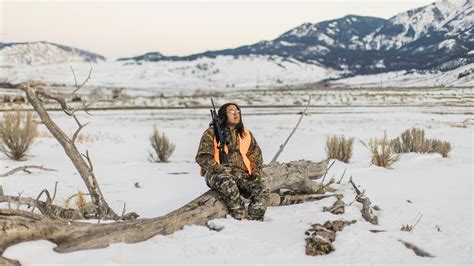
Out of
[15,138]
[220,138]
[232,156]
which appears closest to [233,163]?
[232,156]

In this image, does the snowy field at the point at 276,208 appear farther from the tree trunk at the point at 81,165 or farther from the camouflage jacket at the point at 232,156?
the tree trunk at the point at 81,165

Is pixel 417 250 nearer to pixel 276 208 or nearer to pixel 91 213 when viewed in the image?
pixel 276 208

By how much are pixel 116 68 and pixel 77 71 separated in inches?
627

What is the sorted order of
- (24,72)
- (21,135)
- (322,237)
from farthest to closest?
(24,72) < (21,135) < (322,237)

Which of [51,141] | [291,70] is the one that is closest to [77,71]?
[291,70]

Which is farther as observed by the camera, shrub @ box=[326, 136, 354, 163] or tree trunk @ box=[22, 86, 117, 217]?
shrub @ box=[326, 136, 354, 163]

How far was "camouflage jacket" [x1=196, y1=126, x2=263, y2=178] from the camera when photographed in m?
5.00

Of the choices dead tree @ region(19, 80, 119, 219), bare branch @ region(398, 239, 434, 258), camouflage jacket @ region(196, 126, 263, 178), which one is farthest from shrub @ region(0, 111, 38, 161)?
bare branch @ region(398, 239, 434, 258)

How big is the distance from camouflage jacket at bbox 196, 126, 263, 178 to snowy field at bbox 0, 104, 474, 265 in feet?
1.82

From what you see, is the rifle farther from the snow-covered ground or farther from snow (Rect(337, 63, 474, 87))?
the snow-covered ground

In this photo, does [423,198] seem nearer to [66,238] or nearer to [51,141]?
[66,238]

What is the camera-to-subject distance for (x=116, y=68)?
482 ft

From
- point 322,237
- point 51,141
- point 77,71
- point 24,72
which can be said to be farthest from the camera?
point 77,71

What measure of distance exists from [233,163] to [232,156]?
0.08 m
